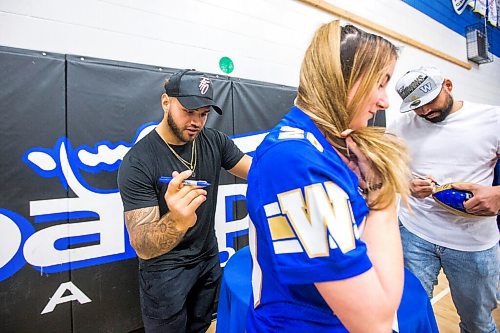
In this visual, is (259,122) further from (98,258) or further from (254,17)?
(98,258)

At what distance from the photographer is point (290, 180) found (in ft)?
1.78

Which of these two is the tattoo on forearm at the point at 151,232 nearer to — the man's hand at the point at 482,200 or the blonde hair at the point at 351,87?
the blonde hair at the point at 351,87

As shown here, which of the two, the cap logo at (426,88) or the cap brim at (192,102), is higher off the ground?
the cap logo at (426,88)

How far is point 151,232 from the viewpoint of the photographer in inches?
53.8

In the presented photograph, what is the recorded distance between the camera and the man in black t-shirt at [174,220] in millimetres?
1396

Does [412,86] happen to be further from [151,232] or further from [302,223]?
[151,232]

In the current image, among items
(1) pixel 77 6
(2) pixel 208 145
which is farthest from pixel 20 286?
(1) pixel 77 6

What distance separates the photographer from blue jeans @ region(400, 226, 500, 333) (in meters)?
1.52

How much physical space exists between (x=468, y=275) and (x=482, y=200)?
17.2 inches

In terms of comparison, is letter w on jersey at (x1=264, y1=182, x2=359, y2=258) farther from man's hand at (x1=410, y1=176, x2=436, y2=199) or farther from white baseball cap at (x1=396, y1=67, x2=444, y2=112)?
white baseball cap at (x1=396, y1=67, x2=444, y2=112)

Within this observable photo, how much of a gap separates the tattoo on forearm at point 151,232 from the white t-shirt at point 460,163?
1.27m

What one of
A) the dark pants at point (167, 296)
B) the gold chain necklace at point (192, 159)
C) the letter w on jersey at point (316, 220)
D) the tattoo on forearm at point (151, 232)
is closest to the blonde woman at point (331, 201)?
the letter w on jersey at point (316, 220)

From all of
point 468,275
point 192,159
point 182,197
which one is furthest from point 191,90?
point 468,275

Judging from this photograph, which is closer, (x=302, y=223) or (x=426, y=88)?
(x=302, y=223)
